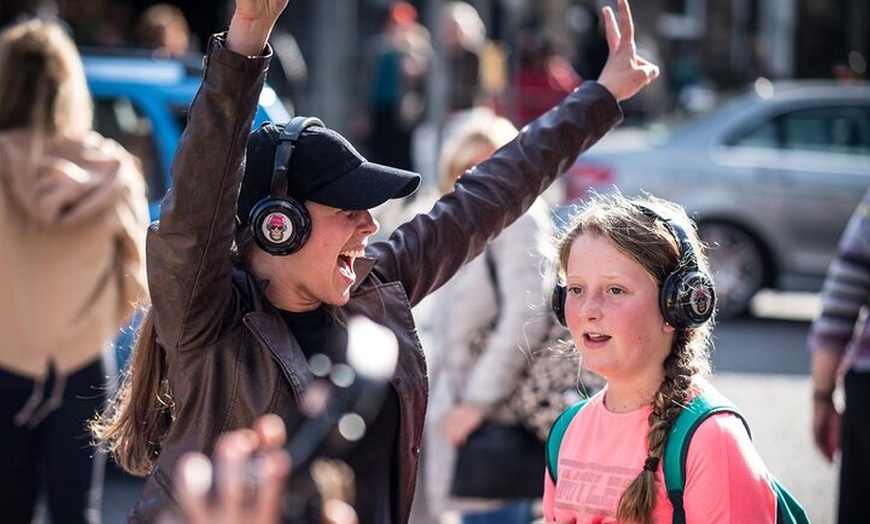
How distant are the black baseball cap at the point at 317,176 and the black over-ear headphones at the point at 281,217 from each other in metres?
0.03

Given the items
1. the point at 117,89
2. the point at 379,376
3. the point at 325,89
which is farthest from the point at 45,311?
the point at 325,89

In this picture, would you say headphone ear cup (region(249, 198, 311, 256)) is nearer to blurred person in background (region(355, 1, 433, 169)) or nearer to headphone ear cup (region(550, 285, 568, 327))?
headphone ear cup (region(550, 285, 568, 327))

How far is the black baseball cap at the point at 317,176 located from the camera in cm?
286

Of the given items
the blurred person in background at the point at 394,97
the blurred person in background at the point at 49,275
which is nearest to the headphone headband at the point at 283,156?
the blurred person in background at the point at 49,275

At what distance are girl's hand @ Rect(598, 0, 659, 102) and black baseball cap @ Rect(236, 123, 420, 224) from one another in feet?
2.78

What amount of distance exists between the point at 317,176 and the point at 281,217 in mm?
136

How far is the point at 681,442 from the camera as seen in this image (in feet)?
9.21

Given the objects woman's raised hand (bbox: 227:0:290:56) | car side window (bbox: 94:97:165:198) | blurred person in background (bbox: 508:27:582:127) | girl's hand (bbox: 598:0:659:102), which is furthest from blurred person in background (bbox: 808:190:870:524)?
blurred person in background (bbox: 508:27:582:127)

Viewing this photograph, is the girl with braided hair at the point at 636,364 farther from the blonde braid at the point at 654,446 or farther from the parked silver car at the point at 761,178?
the parked silver car at the point at 761,178

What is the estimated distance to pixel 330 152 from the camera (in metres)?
2.88

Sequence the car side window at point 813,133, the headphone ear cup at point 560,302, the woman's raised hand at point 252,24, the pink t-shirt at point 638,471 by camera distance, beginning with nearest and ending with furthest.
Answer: the woman's raised hand at point 252,24
the pink t-shirt at point 638,471
the headphone ear cup at point 560,302
the car side window at point 813,133

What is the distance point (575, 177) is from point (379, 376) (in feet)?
35.1

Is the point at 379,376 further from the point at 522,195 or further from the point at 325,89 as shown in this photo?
the point at 325,89

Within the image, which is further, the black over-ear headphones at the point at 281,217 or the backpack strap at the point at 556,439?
the backpack strap at the point at 556,439
